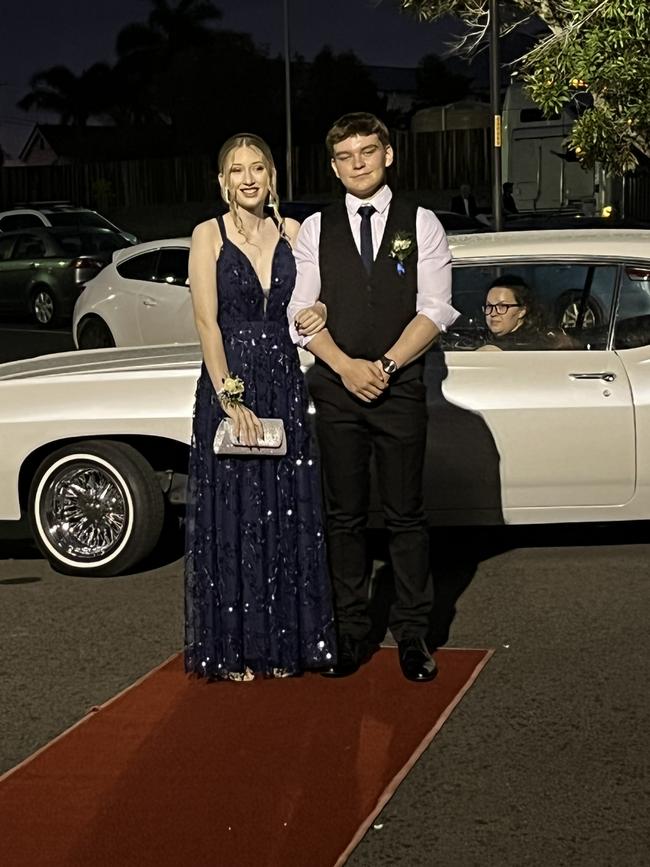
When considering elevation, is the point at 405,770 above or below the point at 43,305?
below

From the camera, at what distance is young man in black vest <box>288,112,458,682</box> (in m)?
5.59

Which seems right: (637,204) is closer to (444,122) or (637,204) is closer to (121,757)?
(444,122)

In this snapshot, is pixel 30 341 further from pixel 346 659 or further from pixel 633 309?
pixel 346 659

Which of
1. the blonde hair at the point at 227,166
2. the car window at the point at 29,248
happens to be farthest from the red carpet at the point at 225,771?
the car window at the point at 29,248

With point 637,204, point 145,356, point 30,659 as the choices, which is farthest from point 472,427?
point 637,204

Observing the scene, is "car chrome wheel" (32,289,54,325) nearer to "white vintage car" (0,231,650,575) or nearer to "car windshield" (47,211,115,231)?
"car windshield" (47,211,115,231)

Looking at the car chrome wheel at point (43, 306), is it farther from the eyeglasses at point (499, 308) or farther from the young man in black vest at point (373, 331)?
the young man in black vest at point (373, 331)

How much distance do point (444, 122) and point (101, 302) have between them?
40864mm

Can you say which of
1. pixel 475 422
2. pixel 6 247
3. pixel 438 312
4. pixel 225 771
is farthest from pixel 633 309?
pixel 6 247

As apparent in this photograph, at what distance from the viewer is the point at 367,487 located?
5895mm

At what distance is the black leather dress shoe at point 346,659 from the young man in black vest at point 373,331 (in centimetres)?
2

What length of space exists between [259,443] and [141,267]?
10465 millimetres

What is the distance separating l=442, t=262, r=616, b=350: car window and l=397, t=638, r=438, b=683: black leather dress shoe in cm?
184

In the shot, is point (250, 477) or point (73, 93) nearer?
point (250, 477)
